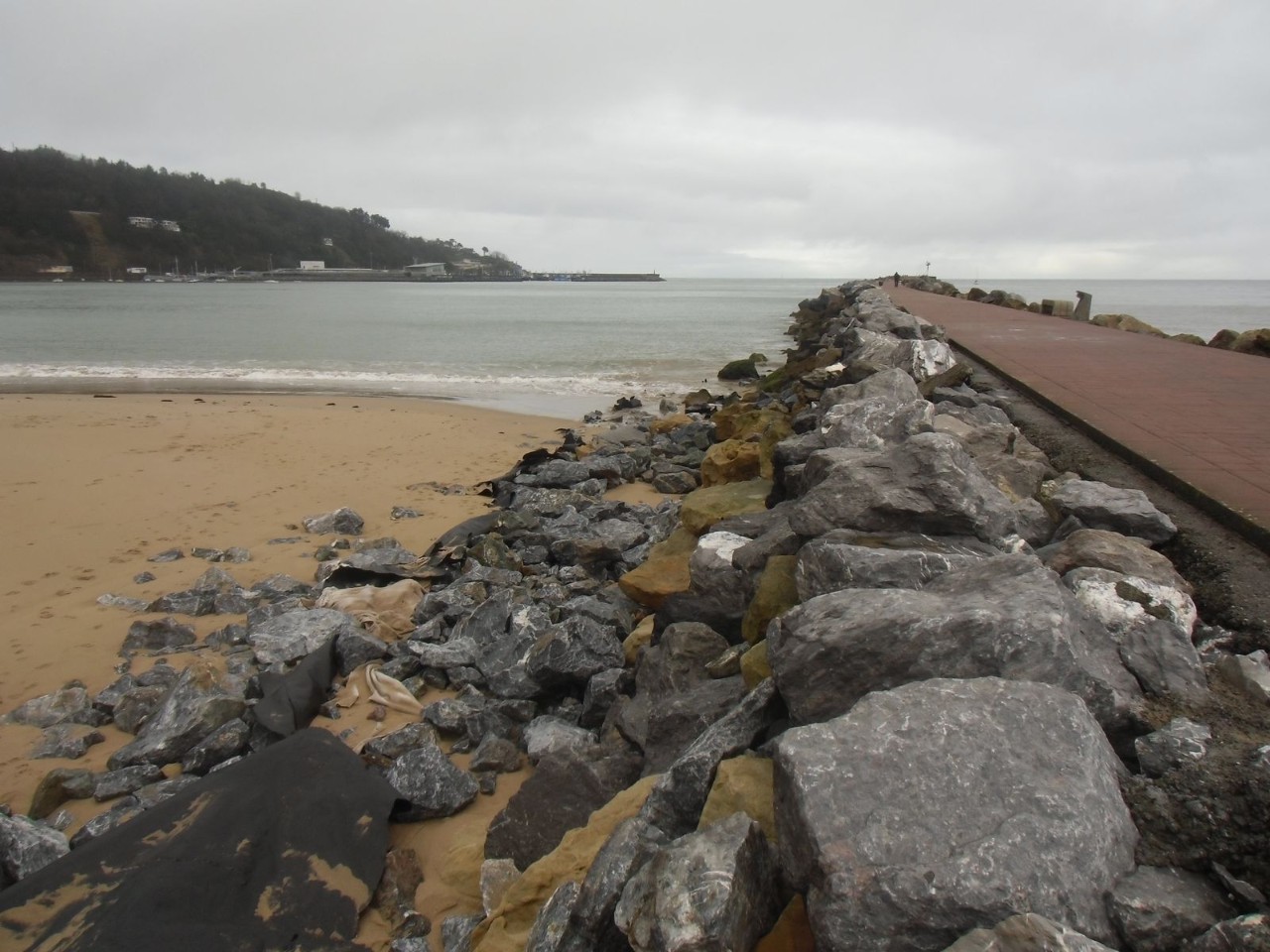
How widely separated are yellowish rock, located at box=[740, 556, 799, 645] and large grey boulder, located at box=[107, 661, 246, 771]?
95.9 inches

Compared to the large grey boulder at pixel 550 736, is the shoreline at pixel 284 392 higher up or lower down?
lower down

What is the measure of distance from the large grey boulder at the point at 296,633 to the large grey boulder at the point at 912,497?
9.07 feet

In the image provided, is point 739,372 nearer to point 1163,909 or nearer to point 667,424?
point 667,424

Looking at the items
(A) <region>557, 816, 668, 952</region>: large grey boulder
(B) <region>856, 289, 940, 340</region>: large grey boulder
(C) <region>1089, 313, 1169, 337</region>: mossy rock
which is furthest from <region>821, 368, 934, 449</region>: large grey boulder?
(C) <region>1089, 313, 1169, 337</region>: mossy rock

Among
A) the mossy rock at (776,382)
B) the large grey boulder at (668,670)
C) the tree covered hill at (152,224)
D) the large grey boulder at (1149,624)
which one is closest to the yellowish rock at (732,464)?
the large grey boulder at (668,670)

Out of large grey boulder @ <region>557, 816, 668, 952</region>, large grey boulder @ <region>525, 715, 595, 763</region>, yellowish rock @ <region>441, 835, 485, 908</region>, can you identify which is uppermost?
large grey boulder @ <region>557, 816, 668, 952</region>

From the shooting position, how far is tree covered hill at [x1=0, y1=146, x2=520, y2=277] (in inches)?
3844

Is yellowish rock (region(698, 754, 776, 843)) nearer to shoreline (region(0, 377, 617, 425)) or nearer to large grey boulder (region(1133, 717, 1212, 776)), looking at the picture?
large grey boulder (region(1133, 717, 1212, 776))

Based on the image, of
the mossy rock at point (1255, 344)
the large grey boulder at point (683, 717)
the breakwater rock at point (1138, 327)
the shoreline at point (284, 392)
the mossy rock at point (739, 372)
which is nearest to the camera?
the large grey boulder at point (683, 717)

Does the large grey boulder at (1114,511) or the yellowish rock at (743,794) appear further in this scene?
the large grey boulder at (1114,511)

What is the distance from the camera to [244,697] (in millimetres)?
4023

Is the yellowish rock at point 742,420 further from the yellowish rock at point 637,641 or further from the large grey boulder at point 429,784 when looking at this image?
the large grey boulder at point 429,784

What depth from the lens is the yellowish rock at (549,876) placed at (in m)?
2.29

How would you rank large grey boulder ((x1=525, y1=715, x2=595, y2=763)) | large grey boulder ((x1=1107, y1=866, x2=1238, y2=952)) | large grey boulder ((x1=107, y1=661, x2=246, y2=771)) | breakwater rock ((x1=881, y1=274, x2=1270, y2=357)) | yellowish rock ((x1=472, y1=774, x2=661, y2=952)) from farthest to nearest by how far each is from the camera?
breakwater rock ((x1=881, y1=274, x2=1270, y2=357)) < large grey boulder ((x1=107, y1=661, x2=246, y2=771)) < large grey boulder ((x1=525, y1=715, x2=595, y2=763)) < yellowish rock ((x1=472, y1=774, x2=661, y2=952)) < large grey boulder ((x1=1107, y1=866, x2=1238, y2=952))
